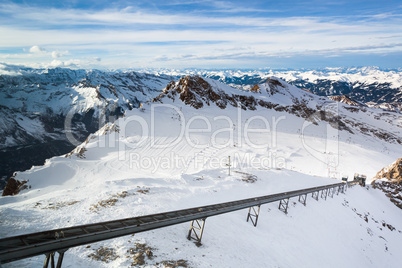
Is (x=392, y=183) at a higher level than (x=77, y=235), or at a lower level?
lower

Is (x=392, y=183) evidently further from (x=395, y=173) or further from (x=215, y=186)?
(x=215, y=186)

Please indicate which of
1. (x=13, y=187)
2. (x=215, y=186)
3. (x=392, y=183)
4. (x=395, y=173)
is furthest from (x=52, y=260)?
(x=395, y=173)

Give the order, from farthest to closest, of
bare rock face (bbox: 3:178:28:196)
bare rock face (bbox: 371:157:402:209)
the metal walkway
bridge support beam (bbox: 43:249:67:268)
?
bare rock face (bbox: 371:157:402:209) < bare rock face (bbox: 3:178:28:196) < bridge support beam (bbox: 43:249:67:268) < the metal walkway

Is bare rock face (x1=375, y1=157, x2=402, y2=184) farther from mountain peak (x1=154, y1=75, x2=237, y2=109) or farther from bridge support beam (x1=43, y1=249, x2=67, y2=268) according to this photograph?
mountain peak (x1=154, y1=75, x2=237, y2=109)

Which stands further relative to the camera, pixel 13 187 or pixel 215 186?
pixel 13 187

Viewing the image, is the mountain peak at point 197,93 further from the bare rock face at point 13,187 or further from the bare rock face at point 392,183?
the bare rock face at point 392,183

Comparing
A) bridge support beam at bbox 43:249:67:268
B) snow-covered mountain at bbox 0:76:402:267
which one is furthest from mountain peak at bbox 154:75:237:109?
bridge support beam at bbox 43:249:67:268

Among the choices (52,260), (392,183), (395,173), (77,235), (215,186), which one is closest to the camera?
(52,260)

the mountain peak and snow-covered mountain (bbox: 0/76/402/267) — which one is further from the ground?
the mountain peak
